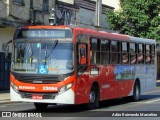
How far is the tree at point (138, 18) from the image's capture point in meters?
37.6

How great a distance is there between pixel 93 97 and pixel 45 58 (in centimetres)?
267

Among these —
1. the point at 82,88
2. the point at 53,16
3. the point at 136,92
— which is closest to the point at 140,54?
the point at 136,92

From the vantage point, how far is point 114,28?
38375mm

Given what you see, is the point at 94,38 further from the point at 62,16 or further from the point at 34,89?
the point at 62,16

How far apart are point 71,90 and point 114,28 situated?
908 inches

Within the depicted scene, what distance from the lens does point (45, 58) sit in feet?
52.8

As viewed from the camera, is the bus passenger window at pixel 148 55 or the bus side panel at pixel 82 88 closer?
the bus side panel at pixel 82 88

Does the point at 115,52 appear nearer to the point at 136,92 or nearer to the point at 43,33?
the point at 136,92

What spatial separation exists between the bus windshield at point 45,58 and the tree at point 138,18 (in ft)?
72.2

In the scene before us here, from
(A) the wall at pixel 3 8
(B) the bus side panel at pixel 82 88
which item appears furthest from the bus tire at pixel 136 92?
(A) the wall at pixel 3 8

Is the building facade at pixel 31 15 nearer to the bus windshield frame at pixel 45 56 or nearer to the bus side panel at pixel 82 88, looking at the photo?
the bus windshield frame at pixel 45 56

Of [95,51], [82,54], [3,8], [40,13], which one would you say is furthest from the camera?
[40,13]

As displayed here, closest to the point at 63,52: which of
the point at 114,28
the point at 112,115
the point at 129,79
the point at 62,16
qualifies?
the point at 112,115

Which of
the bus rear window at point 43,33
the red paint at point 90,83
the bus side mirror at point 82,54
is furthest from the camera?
the bus side mirror at point 82,54
